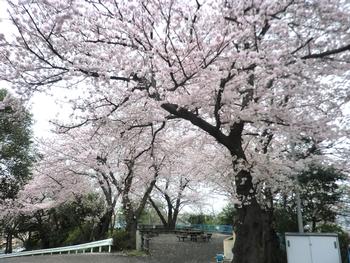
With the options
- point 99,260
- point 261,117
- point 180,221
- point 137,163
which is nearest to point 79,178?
point 137,163

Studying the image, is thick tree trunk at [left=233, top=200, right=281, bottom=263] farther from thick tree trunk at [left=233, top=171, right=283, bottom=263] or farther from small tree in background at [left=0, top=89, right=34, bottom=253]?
small tree in background at [left=0, top=89, right=34, bottom=253]

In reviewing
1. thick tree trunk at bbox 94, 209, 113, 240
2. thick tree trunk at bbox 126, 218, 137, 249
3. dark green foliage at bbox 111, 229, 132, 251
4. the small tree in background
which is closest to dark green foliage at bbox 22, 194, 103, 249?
thick tree trunk at bbox 94, 209, 113, 240

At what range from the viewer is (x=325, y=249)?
9.49 m

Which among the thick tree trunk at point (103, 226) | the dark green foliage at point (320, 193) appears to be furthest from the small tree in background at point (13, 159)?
the dark green foliage at point (320, 193)

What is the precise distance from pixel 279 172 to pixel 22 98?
752 centimetres

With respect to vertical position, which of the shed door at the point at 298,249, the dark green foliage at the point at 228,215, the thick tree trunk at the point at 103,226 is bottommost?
the shed door at the point at 298,249

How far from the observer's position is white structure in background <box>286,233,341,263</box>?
9.42 metres

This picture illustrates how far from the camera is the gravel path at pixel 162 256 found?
1254 cm

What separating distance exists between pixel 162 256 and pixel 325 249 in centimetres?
666

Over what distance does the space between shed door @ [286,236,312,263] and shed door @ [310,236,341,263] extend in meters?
0.15

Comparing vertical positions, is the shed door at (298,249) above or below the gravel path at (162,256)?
above

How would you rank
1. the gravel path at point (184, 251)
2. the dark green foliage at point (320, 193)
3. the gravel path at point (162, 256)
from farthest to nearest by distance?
the gravel path at point (184, 251)
the gravel path at point (162, 256)
the dark green foliage at point (320, 193)

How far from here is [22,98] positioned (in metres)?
7.87

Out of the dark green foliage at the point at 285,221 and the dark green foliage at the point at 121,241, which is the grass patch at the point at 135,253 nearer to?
the dark green foliage at the point at 121,241
